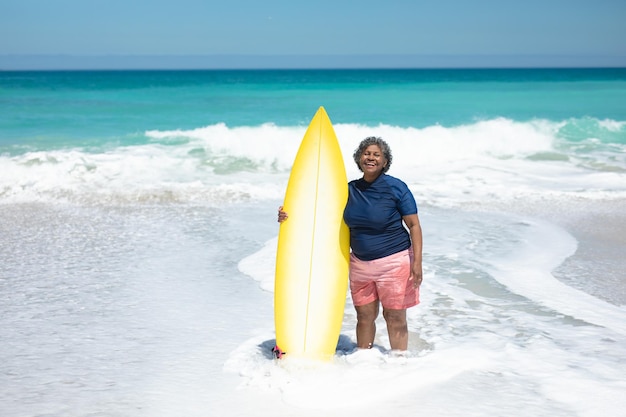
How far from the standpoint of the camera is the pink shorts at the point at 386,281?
3.50 meters

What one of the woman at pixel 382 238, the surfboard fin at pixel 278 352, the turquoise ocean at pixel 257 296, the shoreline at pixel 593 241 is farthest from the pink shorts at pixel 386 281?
the shoreline at pixel 593 241

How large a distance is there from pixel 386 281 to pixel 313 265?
46 cm

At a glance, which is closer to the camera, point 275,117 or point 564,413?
point 564,413

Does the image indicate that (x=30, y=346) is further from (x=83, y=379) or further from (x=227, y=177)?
(x=227, y=177)

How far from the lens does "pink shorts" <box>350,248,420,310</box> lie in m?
3.50

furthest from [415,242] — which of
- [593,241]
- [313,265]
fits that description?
[593,241]

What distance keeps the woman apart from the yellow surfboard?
0.55 ft

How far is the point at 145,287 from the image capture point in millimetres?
5234

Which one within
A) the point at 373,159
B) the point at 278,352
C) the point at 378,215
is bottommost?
the point at 278,352

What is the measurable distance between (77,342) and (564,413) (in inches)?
107

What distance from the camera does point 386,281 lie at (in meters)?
3.52

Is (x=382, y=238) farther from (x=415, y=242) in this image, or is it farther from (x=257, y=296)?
(x=257, y=296)

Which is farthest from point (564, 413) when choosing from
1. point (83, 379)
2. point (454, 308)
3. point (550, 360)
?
point (83, 379)

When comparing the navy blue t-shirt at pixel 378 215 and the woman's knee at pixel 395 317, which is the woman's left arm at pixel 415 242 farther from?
the woman's knee at pixel 395 317
